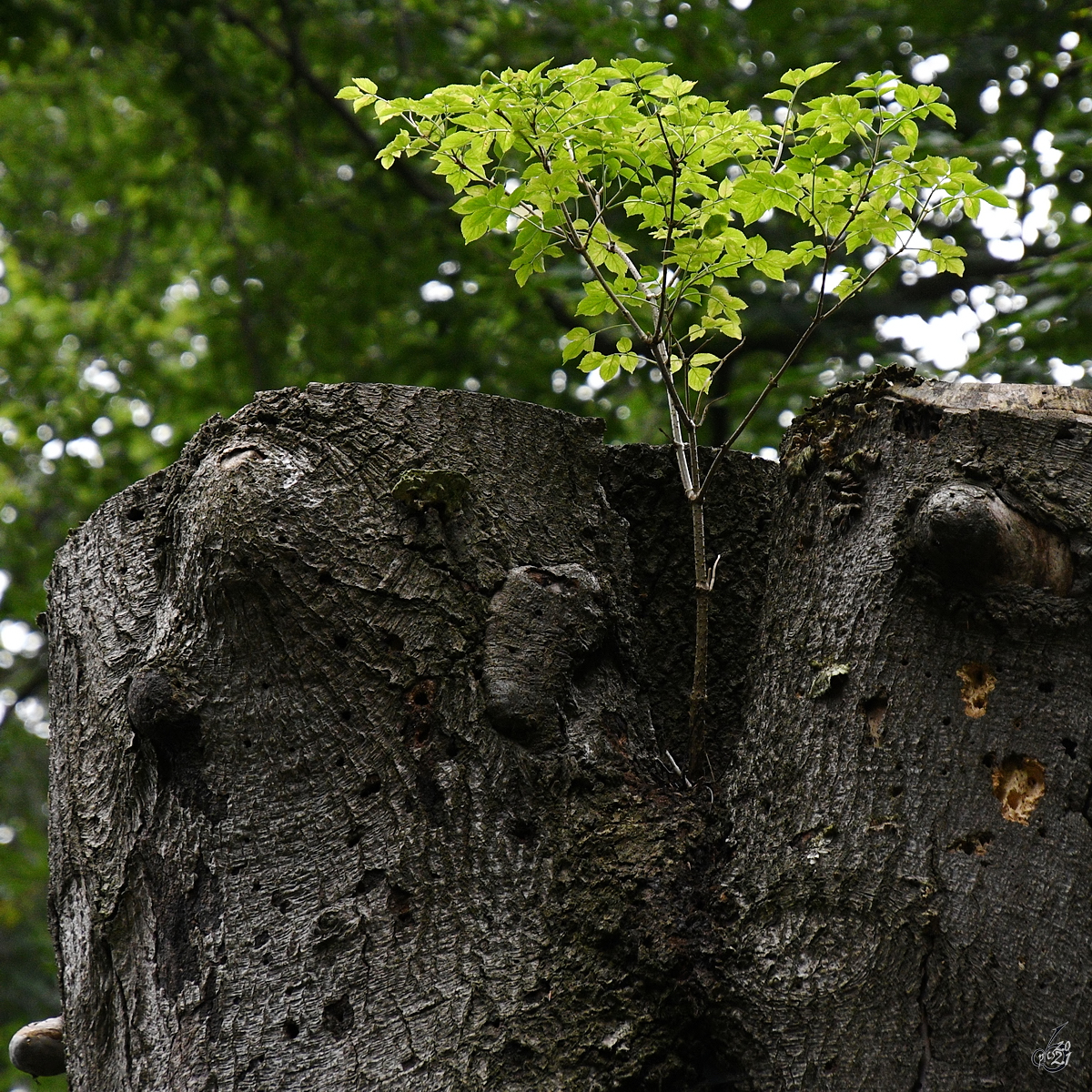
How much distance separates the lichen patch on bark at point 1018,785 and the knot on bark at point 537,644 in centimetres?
74

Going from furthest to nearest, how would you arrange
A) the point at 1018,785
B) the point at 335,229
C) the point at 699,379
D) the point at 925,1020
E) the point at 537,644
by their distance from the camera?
the point at 335,229 < the point at 699,379 < the point at 537,644 < the point at 1018,785 < the point at 925,1020

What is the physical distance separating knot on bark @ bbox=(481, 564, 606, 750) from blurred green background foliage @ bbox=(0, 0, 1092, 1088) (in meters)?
3.05

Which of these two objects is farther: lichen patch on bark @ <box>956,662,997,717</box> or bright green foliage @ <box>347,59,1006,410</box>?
bright green foliage @ <box>347,59,1006,410</box>

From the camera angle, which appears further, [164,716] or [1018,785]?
[164,716]

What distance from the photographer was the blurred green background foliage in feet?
17.6

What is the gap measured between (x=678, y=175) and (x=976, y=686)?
1.06 meters

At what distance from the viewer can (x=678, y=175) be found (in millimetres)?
1938

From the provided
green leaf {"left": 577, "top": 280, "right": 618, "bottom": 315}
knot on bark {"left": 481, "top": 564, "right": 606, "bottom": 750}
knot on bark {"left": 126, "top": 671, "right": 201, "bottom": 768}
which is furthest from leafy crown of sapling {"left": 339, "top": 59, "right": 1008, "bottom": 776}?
knot on bark {"left": 126, "top": 671, "right": 201, "bottom": 768}

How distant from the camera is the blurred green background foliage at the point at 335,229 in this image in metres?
5.36

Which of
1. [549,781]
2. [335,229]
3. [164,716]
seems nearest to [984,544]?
[549,781]

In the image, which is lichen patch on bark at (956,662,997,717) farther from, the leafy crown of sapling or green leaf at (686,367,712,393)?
green leaf at (686,367,712,393)

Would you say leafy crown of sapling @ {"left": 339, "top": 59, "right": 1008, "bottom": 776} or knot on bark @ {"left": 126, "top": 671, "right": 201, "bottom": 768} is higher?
leafy crown of sapling @ {"left": 339, "top": 59, "right": 1008, "bottom": 776}

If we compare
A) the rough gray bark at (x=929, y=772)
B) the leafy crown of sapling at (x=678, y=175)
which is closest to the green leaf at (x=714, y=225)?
the leafy crown of sapling at (x=678, y=175)

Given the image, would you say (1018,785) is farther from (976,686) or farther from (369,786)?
(369,786)
